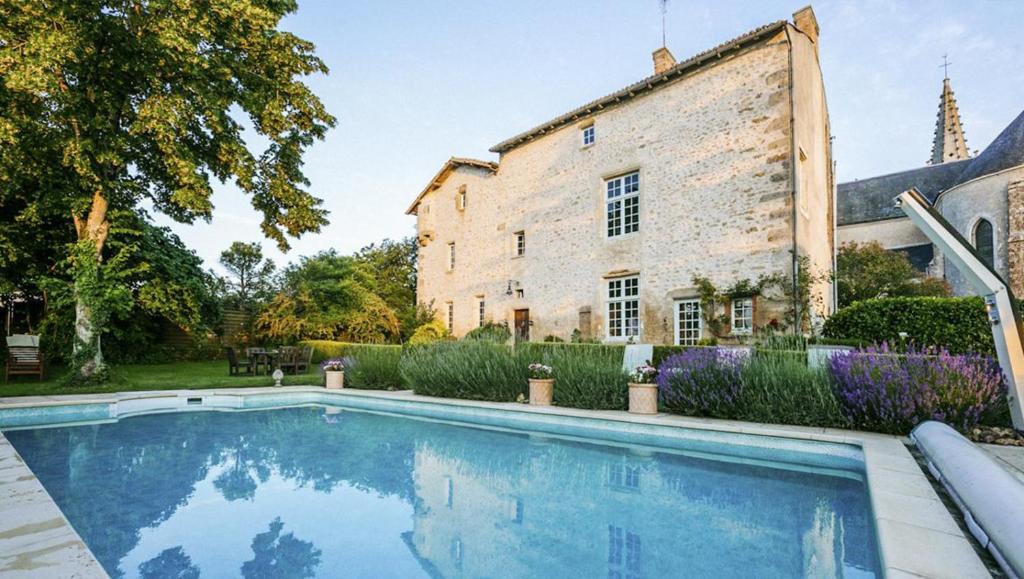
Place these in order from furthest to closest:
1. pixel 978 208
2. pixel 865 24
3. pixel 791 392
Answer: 1. pixel 978 208
2. pixel 865 24
3. pixel 791 392

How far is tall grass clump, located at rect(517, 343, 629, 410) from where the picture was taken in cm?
689

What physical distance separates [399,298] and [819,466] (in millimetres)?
19917

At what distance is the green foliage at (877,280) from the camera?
15625 millimetres

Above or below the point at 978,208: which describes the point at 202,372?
below

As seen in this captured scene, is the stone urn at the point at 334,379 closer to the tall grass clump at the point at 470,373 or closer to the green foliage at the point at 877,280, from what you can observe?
the tall grass clump at the point at 470,373

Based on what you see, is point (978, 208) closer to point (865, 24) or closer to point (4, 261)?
point (865, 24)

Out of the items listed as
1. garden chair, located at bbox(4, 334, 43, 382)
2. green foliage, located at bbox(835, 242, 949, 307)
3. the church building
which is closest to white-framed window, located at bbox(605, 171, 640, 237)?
green foliage, located at bbox(835, 242, 949, 307)

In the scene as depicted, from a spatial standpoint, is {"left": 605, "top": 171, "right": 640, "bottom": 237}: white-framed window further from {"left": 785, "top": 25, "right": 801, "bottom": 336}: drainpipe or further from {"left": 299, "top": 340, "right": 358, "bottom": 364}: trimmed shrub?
{"left": 299, "top": 340, "right": 358, "bottom": 364}: trimmed shrub

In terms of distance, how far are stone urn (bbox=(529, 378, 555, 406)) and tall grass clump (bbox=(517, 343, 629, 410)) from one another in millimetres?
139

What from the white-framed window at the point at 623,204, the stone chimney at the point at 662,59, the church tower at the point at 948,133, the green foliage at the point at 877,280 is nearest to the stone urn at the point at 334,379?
the white-framed window at the point at 623,204

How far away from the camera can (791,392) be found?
552 cm

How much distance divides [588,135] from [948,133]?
2589cm

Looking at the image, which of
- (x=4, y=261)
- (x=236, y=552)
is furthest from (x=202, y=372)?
(x=236, y=552)

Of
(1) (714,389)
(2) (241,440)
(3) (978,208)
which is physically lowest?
(2) (241,440)
